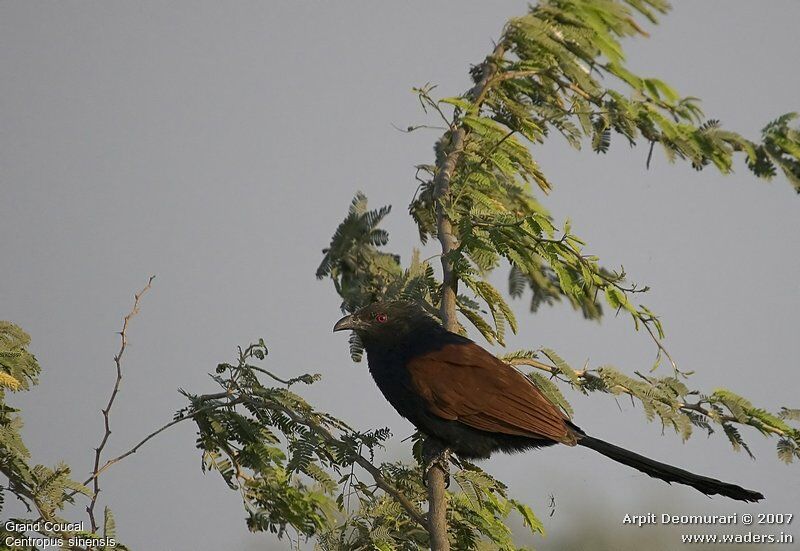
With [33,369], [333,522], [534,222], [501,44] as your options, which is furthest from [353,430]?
[501,44]

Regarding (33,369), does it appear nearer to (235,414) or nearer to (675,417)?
(235,414)

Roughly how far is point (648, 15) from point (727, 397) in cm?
172

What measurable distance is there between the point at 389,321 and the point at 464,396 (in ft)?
1.85

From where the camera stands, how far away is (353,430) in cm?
363

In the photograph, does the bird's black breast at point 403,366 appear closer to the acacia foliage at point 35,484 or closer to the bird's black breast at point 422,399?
the bird's black breast at point 422,399

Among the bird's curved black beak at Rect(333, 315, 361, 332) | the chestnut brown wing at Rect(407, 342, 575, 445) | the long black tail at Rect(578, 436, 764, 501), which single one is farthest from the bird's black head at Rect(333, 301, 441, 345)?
the long black tail at Rect(578, 436, 764, 501)

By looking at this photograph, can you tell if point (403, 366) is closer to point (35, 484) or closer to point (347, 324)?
point (347, 324)

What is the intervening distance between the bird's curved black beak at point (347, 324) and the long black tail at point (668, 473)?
3.97ft

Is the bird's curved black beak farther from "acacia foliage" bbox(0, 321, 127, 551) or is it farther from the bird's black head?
"acacia foliage" bbox(0, 321, 127, 551)

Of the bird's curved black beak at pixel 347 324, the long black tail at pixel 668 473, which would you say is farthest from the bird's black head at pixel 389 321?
the long black tail at pixel 668 473

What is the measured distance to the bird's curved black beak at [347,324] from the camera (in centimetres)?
440

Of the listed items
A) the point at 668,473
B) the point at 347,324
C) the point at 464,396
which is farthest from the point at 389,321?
the point at 668,473

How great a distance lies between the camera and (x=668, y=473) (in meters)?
4.02

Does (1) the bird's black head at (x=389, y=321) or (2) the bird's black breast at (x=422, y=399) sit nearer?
(2) the bird's black breast at (x=422, y=399)
